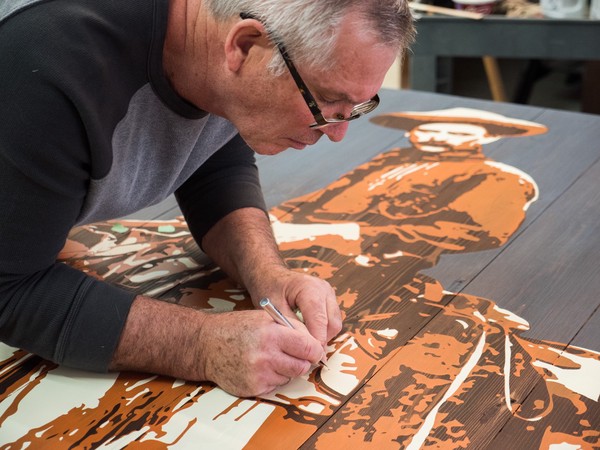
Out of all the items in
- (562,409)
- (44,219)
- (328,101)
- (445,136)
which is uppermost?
(328,101)

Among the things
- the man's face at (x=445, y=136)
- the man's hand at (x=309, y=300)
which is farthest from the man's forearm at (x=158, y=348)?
the man's face at (x=445, y=136)

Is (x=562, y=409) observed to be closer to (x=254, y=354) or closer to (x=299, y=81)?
(x=254, y=354)

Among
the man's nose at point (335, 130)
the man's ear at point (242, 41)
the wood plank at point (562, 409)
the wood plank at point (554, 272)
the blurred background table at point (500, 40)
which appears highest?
the man's ear at point (242, 41)

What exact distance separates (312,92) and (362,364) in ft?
1.40

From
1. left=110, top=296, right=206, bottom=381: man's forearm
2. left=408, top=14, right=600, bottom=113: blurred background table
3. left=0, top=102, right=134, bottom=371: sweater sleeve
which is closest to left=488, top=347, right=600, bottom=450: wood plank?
left=110, top=296, right=206, bottom=381: man's forearm

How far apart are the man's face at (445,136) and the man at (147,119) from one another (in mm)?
746

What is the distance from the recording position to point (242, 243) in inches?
60.1

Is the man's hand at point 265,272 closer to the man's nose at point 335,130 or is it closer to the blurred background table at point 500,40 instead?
the man's nose at point 335,130

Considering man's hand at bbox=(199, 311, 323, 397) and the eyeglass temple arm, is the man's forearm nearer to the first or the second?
man's hand at bbox=(199, 311, 323, 397)

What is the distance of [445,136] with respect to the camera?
6.85ft

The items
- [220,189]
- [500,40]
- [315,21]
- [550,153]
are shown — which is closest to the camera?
[315,21]

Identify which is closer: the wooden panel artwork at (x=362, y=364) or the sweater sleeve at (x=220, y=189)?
the wooden panel artwork at (x=362, y=364)

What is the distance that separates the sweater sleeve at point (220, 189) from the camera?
1605 mm

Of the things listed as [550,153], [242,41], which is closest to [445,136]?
[550,153]
